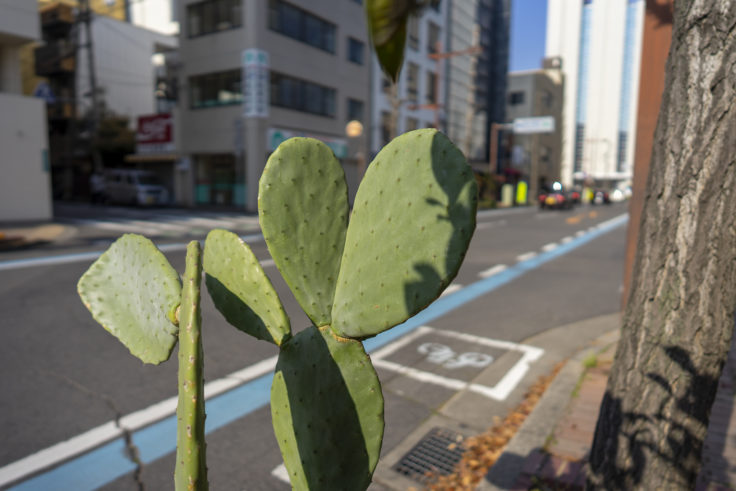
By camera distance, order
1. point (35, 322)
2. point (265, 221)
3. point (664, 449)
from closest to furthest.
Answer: point (265, 221) < point (664, 449) < point (35, 322)

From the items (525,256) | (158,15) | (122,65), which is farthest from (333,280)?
(158,15)

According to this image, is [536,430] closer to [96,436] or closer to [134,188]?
[96,436]

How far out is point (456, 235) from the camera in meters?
1.12

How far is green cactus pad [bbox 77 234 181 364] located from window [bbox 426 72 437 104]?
36.7 metres

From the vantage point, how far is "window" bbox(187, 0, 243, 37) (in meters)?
24.2

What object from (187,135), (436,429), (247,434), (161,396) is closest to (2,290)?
(161,396)


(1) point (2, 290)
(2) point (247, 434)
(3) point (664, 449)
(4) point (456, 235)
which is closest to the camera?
(4) point (456, 235)

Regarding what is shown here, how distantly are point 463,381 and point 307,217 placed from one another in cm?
359

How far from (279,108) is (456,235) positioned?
2532 centimetres

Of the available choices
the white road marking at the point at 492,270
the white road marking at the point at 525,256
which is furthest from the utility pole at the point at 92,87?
the white road marking at the point at 492,270

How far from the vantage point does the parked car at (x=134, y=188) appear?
26297mm

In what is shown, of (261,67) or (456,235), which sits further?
(261,67)

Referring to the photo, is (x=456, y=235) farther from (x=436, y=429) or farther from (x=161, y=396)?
(x=161, y=396)

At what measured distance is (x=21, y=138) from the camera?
57.2 feet
